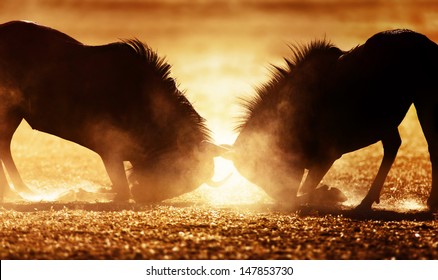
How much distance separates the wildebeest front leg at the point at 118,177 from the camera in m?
15.6

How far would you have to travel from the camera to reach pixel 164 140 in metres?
15.7

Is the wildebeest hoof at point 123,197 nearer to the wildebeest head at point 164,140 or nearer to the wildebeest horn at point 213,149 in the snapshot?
the wildebeest head at point 164,140

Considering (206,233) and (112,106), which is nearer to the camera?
(206,233)

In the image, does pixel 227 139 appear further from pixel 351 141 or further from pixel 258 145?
pixel 351 141

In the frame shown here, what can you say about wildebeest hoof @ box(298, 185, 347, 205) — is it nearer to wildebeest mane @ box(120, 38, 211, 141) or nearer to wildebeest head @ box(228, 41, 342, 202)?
wildebeest head @ box(228, 41, 342, 202)

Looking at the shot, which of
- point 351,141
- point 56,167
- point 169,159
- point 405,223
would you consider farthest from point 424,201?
point 56,167

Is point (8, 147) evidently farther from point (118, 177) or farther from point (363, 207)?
point (363, 207)

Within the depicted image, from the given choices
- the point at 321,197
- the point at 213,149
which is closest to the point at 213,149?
the point at 213,149

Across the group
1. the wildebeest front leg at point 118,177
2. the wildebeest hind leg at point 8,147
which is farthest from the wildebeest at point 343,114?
the wildebeest hind leg at point 8,147

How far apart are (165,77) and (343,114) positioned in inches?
123

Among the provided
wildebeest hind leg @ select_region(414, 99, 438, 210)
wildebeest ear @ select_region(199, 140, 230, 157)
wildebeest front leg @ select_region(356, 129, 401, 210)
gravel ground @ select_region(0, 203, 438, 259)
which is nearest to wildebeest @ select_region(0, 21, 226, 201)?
wildebeest ear @ select_region(199, 140, 230, 157)

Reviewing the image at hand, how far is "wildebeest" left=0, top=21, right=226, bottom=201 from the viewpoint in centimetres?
1562

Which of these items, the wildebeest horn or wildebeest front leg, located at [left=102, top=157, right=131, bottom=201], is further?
wildebeest front leg, located at [left=102, top=157, right=131, bottom=201]

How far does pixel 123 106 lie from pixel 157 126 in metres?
0.67
